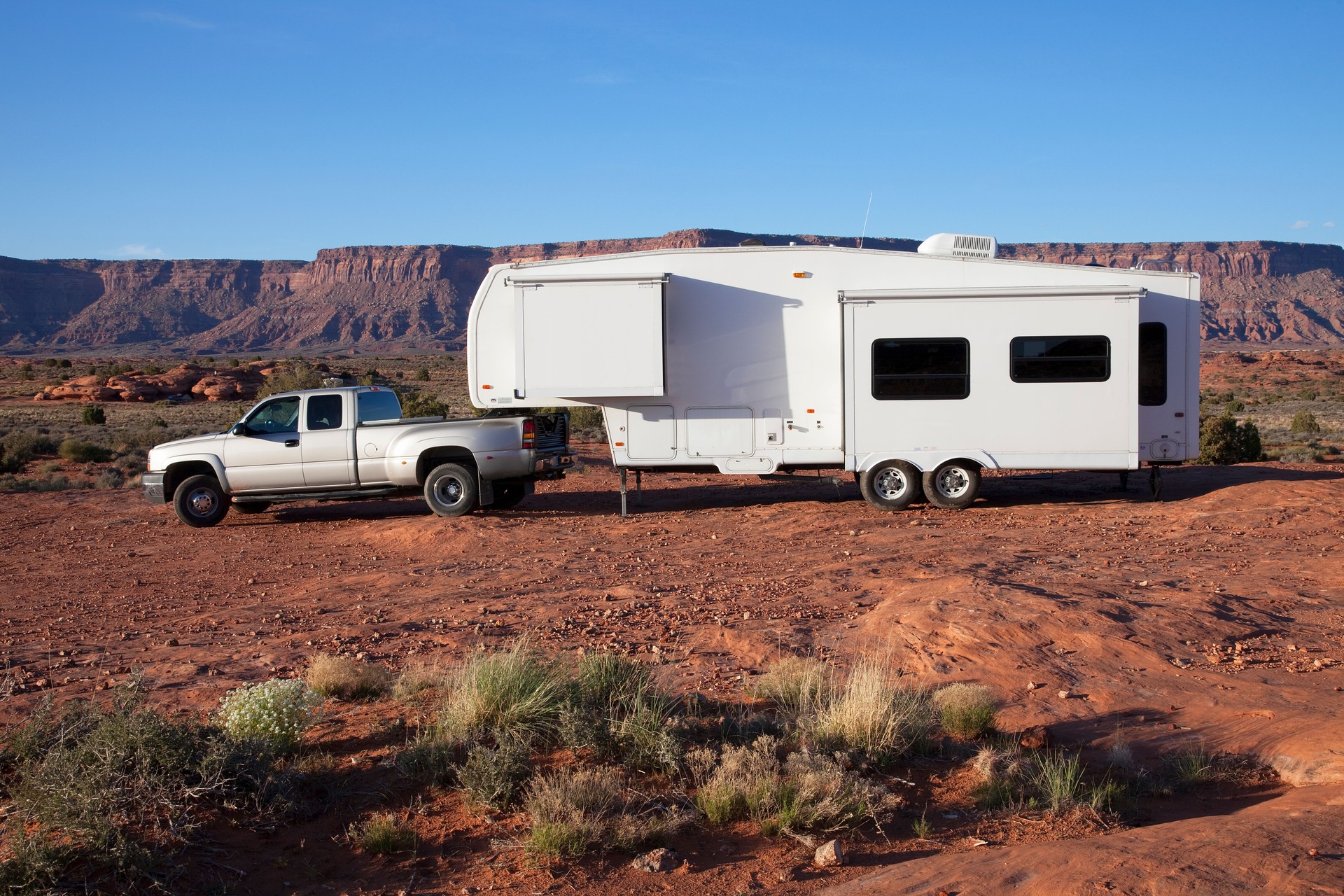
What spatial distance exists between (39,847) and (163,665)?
326cm

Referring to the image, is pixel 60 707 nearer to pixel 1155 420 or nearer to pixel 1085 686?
pixel 1085 686

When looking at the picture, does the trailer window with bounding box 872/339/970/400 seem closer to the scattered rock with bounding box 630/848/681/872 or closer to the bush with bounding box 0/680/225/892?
the scattered rock with bounding box 630/848/681/872

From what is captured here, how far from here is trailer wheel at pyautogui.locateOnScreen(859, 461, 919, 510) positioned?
1377 centimetres

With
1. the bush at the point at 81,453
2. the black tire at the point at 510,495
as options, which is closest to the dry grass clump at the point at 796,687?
the black tire at the point at 510,495

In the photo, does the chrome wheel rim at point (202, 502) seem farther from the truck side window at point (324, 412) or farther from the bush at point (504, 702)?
the bush at point (504, 702)

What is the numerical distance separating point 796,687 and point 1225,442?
57.8 feet

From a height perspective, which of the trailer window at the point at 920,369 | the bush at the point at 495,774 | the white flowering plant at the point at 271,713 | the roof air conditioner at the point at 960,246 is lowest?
the bush at the point at 495,774

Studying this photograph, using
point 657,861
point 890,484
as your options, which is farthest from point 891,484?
point 657,861

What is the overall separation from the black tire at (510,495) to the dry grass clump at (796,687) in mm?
8173

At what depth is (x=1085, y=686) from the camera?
665 centimetres

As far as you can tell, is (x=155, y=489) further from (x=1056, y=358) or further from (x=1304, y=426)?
(x=1304, y=426)

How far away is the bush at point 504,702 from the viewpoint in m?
5.53

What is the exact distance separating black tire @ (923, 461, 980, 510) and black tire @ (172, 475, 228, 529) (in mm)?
9738

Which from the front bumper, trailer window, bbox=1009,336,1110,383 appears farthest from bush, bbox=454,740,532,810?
the front bumper
